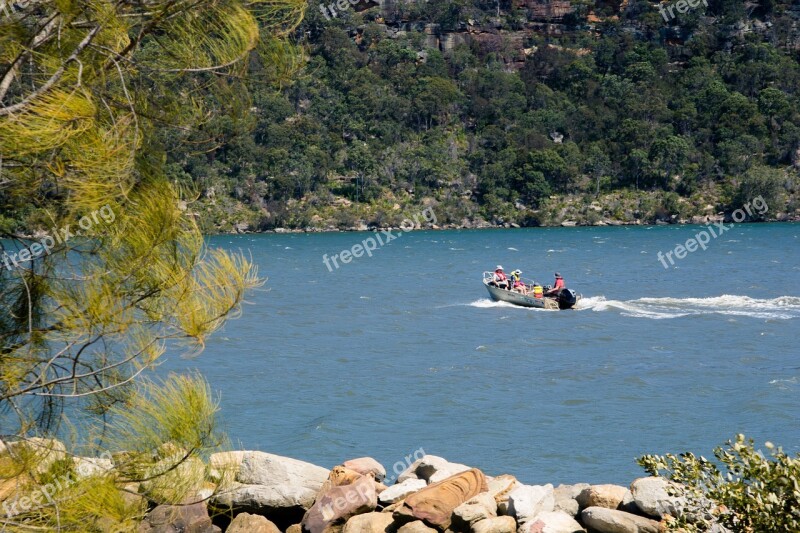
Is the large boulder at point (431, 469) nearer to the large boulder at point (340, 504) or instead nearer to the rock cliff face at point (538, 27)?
the large boulder at point (340, 504)

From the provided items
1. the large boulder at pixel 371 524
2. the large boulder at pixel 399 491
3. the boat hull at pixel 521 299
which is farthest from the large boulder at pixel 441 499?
the boat hull at pixel 521 299

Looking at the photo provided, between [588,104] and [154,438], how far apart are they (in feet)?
411

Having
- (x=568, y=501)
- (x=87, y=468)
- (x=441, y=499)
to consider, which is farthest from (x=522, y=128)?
(x=87, y=468)

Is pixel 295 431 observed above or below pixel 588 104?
below

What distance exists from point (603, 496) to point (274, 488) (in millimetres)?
3515

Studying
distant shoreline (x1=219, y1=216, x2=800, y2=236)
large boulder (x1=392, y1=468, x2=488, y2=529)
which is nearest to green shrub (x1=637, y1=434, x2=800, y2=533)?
large boulder (x1=392, y1=468, x2=488, y2=529)

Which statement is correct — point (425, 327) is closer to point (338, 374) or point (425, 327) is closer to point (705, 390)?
point (338, 374)

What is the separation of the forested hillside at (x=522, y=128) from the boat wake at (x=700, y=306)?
57753mm

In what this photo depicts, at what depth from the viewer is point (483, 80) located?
129 metres

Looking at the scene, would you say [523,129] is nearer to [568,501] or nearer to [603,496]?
[568,501]

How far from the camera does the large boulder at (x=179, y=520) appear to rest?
9398 mm

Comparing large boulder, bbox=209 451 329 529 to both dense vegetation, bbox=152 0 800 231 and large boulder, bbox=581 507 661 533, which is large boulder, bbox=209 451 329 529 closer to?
large boulder, bbox=581 507 661 533

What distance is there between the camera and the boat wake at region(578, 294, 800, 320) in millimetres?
34906

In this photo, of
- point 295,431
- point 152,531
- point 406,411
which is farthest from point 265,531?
point 406,411
